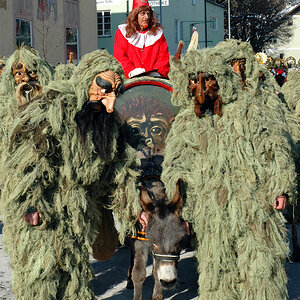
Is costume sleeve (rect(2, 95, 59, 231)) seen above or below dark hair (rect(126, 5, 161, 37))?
below

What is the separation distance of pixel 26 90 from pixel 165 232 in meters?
2.48

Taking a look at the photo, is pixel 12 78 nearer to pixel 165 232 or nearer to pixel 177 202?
pixel 177 202

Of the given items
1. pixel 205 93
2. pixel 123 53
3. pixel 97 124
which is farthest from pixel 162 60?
pixel 97 124

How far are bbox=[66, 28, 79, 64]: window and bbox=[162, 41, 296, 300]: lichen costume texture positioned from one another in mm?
19537

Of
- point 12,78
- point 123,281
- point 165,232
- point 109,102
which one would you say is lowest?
point 123,281

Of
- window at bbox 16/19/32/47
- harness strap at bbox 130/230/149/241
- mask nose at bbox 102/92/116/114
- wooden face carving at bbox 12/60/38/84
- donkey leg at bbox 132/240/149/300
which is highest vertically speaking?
window at bbox 16/19/32/47

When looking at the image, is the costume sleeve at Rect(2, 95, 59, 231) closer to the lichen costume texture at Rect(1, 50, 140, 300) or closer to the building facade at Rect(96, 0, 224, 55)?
the lichen costume texture at Rect(1, 50, 140, 300)

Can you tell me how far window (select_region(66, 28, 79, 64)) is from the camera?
23.8 meters

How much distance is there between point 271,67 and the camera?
12.8 meters

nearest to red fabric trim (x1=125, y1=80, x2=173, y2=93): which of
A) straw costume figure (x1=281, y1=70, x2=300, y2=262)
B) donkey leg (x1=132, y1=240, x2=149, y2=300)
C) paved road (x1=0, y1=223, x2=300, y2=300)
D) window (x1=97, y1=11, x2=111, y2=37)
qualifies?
donkey leg (x1=132, y1=240, x2=149, y2=300)

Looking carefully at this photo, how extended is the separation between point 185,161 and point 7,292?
2.33 m

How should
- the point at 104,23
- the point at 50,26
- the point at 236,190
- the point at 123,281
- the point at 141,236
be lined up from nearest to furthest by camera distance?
the point at 236,190, the point at 141,236, the point at 123,281, the point at 50,26, the point at 104,23

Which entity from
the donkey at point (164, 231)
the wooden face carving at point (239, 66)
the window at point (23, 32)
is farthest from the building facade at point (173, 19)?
the donkey at point (164, 231)

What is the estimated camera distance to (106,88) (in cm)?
439
